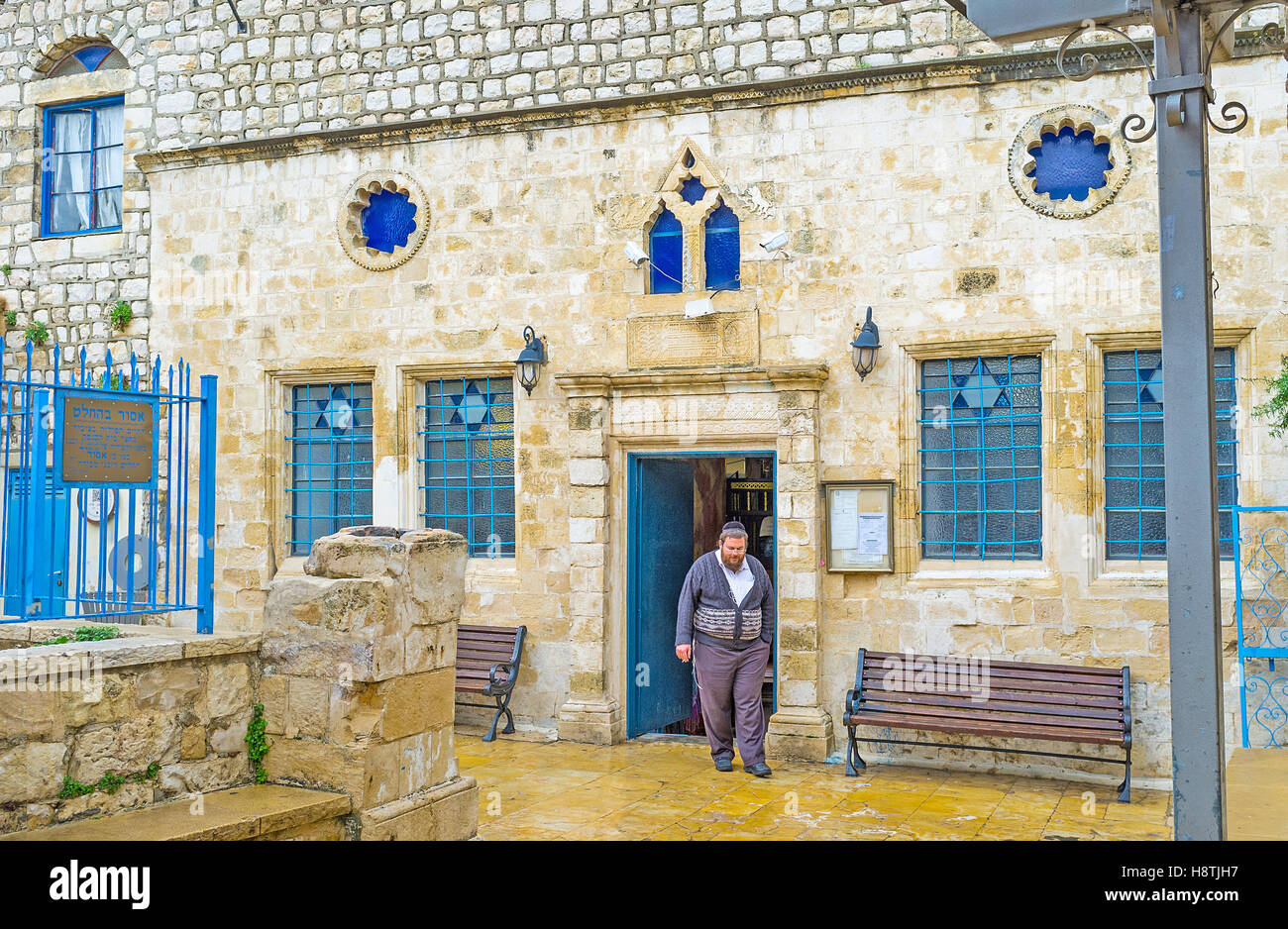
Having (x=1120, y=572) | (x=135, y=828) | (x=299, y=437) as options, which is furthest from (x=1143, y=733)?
(x=299, y=437)

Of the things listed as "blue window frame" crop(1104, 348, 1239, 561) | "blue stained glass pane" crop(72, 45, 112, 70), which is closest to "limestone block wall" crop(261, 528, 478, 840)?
"blue window frame" crop(1104, 348, 1239, 561)

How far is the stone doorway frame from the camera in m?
7.97

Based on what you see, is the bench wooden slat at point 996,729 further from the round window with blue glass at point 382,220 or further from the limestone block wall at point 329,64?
the round window with blue glass at point 382,220

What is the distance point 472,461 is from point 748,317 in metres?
2.41

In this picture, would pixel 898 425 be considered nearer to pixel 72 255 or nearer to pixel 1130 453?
pixel 1130 453

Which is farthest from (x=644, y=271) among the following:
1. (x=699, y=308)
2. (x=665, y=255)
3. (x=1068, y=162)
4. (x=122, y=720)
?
(x=122, y=720)

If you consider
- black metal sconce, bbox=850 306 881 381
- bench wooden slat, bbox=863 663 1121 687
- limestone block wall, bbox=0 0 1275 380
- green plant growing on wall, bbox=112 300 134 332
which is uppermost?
limestone block wall, bbox=0 0 1275 380

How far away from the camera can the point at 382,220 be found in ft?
30.9

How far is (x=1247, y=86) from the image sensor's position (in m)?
7.24

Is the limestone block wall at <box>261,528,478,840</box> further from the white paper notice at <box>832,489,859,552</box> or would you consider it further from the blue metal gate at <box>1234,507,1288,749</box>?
the blue metal gate at <box>1234,507,1288,749</box>

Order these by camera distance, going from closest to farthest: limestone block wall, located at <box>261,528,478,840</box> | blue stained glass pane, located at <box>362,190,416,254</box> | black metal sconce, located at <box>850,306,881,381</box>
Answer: limestone block wall, located at <box>261,528,478,840</box> < black metal sconce, located at <box>850,306,881,381</box> < blue stained glass pane, located at <box>362,190,416,254</box>

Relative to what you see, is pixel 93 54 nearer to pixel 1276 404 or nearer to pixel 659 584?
pixel 659 584

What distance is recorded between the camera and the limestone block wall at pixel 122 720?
13.4 ft

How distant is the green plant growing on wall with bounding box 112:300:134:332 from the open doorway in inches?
180
